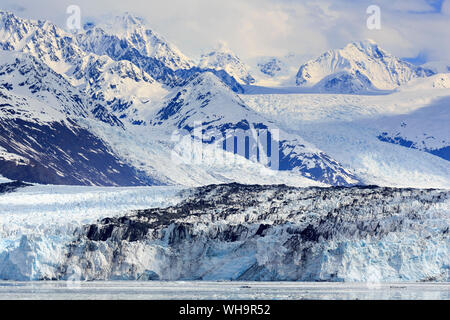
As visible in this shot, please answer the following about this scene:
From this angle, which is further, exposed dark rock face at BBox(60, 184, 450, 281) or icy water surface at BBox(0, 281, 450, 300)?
exposed dark rock face at BBox(60, 184, 450, 281)

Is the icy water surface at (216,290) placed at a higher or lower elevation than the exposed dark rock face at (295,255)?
lower

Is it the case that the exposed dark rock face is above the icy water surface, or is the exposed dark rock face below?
above

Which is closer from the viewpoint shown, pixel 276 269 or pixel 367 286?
pixel 367 286

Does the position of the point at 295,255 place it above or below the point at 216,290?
above

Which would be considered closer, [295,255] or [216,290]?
[216,290]

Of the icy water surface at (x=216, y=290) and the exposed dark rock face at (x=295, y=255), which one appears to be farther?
the exposed dark rock face at (x=295, y=255)
